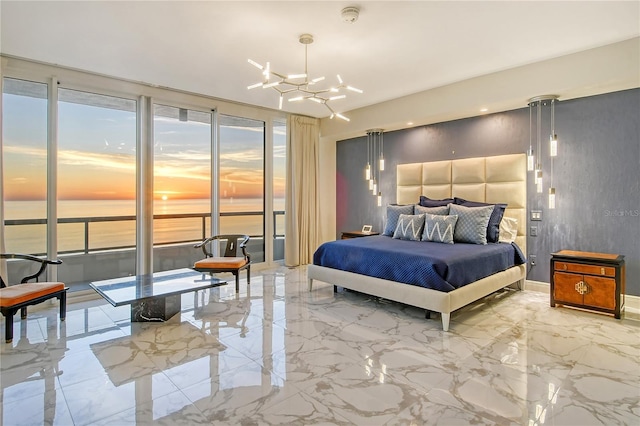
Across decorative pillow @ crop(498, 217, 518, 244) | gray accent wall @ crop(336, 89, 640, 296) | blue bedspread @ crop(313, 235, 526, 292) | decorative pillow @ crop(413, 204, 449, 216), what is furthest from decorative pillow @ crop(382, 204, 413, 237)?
decorative pillow @ crop(498, 217, 518, 244)

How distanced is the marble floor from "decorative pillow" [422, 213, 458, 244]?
2.90 feet

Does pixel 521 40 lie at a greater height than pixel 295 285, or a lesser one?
greater

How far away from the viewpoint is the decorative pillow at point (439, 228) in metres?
4.36

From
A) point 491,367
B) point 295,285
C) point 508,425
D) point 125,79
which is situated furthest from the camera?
point 295,285

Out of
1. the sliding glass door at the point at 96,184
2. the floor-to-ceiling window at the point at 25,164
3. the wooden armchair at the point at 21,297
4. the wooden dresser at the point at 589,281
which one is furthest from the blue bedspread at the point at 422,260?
the floor-to-ceiling window at the point at 25,164

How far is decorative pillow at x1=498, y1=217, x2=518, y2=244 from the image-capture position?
4500mm

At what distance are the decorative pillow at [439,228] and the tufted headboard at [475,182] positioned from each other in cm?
85

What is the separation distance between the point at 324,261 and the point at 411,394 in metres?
2.44

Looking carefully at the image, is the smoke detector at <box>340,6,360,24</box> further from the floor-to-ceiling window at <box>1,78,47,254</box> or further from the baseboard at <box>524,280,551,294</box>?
the baseboard at <box>524,280,551,294</box>

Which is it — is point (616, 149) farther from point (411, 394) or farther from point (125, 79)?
point (125, 79)

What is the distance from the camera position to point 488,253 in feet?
12.6

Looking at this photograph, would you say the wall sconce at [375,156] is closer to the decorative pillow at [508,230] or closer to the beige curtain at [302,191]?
the beige curtain at [302,191]

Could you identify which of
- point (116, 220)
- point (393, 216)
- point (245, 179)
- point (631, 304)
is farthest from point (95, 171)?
point (631, 304)

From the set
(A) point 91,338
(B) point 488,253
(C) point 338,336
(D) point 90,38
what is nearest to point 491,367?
(C) point 338,336
